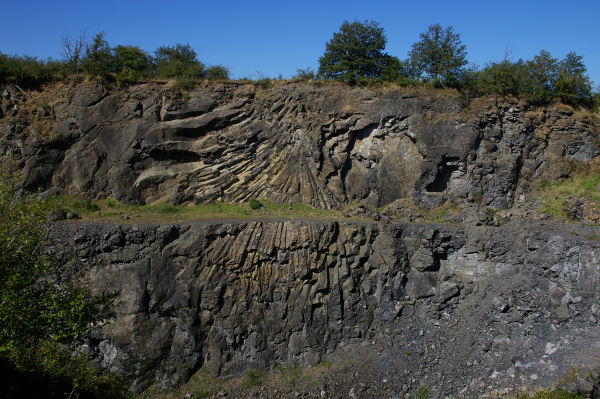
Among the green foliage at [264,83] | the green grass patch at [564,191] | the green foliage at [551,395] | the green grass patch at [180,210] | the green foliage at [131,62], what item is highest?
the green foliage at [131,62]

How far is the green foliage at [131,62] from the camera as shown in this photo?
2355 centimetres

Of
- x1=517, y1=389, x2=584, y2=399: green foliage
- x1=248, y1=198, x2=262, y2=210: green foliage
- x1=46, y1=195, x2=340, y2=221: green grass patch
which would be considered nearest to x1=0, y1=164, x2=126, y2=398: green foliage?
x1=46, y1=195, x2=340, y2=221: green grass patch

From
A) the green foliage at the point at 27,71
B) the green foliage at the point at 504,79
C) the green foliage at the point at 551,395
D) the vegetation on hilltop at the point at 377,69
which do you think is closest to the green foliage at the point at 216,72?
the vegetation on hilltop at the point at 377,69

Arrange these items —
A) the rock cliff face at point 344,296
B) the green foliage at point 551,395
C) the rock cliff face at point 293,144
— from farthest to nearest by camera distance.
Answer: the rock cliff face at point 293,144 < the rock cliff face at point 344,296 < the green foliage at point 551,395

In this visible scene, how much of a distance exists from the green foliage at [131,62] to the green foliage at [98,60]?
348mm

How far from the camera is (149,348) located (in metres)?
17.0

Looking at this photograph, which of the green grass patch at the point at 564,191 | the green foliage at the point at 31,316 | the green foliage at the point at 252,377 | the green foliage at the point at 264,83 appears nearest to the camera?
the green foliage at the point at 31,316

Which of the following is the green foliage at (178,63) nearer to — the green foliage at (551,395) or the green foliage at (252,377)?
the green foliage at (252,377)

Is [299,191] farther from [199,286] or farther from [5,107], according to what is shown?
[5,107]

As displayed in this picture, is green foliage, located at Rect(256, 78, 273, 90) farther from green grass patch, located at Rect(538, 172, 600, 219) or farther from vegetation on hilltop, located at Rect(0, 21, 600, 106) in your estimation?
green grass patch, located at Rect(538, 172, 600, 219)

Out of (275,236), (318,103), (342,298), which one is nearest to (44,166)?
(275,236)

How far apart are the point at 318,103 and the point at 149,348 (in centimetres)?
1365

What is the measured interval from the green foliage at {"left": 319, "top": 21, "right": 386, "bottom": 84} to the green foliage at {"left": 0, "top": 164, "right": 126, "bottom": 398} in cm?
1721

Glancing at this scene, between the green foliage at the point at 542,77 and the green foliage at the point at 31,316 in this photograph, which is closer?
the green foliage at the point at 31,316
